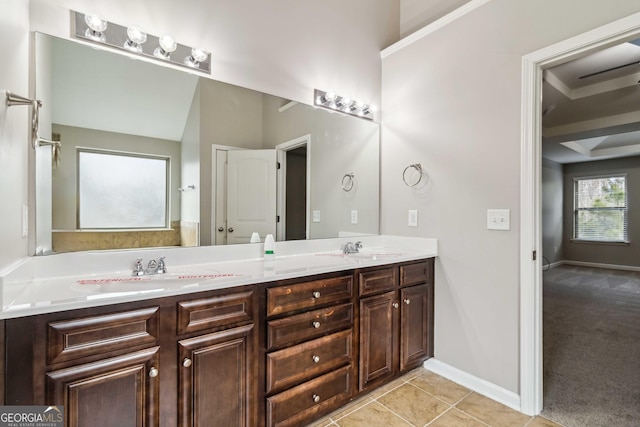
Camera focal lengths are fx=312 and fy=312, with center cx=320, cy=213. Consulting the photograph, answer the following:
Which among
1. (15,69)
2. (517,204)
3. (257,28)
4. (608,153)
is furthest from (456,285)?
(608,153)

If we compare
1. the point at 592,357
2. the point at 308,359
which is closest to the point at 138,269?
the point at 308,359

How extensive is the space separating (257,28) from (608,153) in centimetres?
743

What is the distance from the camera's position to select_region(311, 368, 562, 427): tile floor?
170 cm

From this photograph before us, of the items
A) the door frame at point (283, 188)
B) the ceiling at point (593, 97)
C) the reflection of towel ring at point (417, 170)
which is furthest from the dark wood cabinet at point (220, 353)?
the ceiling at point (593, 97)

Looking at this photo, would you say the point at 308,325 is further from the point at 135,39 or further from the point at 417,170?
the point at 135,39

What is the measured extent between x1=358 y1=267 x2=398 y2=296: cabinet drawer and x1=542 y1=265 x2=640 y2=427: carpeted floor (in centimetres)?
110

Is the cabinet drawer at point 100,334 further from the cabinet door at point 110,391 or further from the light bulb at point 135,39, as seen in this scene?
the light bulb at point 135,39

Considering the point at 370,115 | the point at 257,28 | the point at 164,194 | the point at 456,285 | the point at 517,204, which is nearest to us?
the point at 164,194

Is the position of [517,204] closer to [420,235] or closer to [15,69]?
[420,235]

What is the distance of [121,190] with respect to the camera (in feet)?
5.13

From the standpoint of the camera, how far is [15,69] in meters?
1.15

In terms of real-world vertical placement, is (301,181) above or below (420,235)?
above

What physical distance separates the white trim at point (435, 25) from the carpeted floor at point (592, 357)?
2.51m

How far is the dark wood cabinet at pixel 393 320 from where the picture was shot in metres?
A: 1.83
